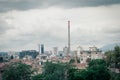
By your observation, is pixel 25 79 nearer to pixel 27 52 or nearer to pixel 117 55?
pixel 117 55

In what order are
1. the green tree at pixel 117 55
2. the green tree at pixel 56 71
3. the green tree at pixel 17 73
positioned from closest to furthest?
the green tree at pixel 56 71, the green tree at pixel 17 73, the green tree at pixel 117 55

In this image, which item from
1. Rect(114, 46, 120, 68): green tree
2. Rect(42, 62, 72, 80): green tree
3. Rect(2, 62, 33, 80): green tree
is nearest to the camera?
Rect(42, 62, 72, 80): green tree

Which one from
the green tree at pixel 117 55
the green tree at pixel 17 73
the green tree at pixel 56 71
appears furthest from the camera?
the green tree at pixel 117 55

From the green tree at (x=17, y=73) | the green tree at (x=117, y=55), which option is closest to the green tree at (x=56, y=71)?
the green tree at (x=17, y=73)

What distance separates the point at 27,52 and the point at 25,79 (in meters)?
131

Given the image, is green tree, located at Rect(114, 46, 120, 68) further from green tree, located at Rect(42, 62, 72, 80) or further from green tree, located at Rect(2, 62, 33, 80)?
green tree, located at Rect(2, 62, 33, 80)

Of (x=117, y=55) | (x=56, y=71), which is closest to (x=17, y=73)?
(x=56, y=71)

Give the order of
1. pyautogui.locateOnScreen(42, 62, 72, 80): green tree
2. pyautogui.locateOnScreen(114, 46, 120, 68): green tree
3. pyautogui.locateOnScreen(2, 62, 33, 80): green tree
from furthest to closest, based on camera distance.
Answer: pyautogui.locateOnScreen(114, 46, 120, 68): green tree → pyautogui.locateOnScreen(2, 62, 33, 80): green tree → pyautogui.locateOnScreen(42, 62, 72, 80): green tree

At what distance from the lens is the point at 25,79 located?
59500mm

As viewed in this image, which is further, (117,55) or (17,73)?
(117,55)

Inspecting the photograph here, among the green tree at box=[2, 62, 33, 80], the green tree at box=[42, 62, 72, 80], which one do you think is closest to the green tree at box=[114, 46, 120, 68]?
the green tree at box=[42, 62, 72, 80]

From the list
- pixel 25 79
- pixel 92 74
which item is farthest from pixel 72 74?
pixel 25 79

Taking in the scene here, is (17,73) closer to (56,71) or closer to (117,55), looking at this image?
(56,71)

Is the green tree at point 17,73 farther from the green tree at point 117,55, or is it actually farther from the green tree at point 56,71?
the green tree at point 117,55
